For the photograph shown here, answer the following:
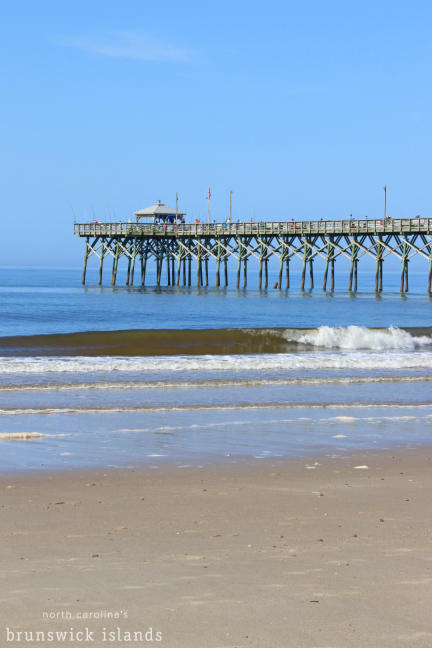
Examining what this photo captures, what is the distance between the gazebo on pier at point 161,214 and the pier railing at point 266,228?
468 centimetres

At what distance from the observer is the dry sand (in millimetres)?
3916

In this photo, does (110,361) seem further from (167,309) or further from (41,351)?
(167,309)

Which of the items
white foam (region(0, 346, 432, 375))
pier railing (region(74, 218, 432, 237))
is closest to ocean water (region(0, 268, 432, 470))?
white foam (region(0, 346, 432, 375))

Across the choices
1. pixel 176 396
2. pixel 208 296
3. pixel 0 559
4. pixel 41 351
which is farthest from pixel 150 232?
pixel 0 559

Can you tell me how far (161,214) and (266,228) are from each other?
517 inches

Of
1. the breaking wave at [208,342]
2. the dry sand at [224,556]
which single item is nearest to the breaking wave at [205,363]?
the breaking wave at [208,342]

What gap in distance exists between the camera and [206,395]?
13.2 metres

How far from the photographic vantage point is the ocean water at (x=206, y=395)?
28.8ft

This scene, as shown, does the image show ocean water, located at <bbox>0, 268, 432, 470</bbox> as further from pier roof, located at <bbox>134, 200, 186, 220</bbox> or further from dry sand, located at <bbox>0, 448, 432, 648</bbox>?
pier roof, located at <bbox>134, 200, 186, 220</bbox>

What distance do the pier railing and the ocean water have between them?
A: 1571 cm

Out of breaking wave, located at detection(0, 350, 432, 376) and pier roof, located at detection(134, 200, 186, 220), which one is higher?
pier roof, located at detection(134, 200, 186, 220)

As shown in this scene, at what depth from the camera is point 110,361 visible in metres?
18.1

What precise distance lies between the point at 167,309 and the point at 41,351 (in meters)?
20.0

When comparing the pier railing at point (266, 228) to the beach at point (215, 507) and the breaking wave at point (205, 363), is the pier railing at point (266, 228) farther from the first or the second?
Answer: the beach at point (215, 507)
